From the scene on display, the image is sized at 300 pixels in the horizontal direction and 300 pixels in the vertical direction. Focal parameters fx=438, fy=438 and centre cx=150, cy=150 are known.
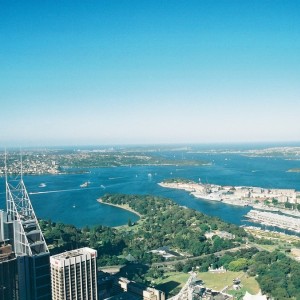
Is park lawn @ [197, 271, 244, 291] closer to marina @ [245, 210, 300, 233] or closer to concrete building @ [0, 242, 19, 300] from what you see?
concrete building @ [0, 242, 19, 300]

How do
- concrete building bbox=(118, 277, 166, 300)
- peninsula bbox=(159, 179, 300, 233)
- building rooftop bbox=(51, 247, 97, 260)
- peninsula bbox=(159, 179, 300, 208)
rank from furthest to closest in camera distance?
peninsula bbox=(159, 179, 300, 208), peninsula bbox=(159, 179, 300, 233), concrete building bbox=(118, 277, 166, 300), building rooftop bbox=(51, 247, 97, 260)

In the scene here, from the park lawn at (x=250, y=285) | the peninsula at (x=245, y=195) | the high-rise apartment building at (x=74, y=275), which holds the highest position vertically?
the high-rise apartment building at (x=74, y=275)

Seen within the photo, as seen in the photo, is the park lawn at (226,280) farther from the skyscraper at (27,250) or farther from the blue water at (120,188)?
the blue water at (120,188)

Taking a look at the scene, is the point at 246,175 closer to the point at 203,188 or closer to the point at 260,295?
the point at 203,188

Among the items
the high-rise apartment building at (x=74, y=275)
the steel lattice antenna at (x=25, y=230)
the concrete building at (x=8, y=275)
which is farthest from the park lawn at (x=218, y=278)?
the concrete building at (x=8, y=275)

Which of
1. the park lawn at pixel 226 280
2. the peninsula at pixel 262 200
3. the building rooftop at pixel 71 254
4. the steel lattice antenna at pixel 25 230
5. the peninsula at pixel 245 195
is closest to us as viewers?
the building rooftop at pixel 71 254

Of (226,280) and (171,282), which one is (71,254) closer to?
(171,282)

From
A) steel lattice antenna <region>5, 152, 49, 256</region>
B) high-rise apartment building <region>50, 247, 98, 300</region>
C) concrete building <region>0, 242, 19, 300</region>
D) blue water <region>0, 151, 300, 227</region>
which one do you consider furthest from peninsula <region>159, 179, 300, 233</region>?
concrete building <region>0, 242, 19, 300</region>

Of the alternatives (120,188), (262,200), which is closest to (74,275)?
(262,200)

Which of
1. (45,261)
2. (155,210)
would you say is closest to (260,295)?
(45,261)
